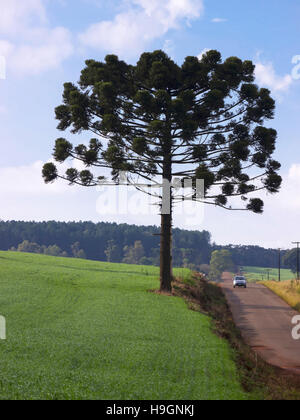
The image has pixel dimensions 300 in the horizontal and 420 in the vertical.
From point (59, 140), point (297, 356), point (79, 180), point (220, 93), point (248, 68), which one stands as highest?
point (248, 68)

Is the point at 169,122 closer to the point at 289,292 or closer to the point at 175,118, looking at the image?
the point at 175,118

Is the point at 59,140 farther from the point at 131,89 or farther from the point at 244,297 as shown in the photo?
the point at 244,297

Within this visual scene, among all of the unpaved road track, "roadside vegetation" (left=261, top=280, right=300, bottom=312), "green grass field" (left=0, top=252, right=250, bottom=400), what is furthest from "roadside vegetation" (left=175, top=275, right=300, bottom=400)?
"roadside vegetation" (left=261, top=280, right=300, bottom=312)

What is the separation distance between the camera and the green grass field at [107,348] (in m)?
13.5

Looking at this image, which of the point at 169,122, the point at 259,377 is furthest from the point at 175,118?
the point at 259,377

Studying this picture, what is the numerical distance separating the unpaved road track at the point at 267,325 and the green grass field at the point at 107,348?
2.89 m

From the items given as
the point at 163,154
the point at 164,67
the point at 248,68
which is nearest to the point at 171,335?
the point at 163,154

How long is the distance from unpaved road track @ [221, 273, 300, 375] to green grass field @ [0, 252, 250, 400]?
289 cm

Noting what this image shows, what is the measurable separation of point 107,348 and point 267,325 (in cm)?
1517

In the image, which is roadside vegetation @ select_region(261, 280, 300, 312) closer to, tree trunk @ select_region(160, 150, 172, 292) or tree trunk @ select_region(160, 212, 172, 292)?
tree trunk @ select_region(160, 150, 172, 292)

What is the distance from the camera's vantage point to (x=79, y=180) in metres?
36.1

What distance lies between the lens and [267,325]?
1207 inches
